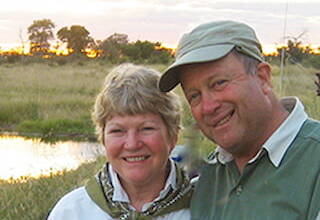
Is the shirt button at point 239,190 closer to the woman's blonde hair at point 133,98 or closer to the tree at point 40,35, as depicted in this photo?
the woman's blonde hair at point 133,98

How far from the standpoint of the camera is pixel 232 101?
215 cm

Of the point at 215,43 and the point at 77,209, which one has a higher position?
the point at 215,43

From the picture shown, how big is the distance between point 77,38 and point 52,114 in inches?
1266

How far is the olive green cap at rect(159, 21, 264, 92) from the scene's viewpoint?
2141 millimetres

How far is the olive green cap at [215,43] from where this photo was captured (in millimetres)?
2141

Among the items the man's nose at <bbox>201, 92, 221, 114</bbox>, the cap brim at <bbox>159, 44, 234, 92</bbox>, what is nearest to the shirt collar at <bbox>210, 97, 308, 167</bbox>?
the man's nose at <bbox>201, 92, 221, 114</bbox>

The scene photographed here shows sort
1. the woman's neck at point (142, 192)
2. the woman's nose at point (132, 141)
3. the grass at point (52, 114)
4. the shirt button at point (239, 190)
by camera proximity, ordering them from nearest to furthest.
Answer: the shirt button at point (239, 190) → the woman's nose at point (132, 141) → the woman's neck at point (142, 192) → the grass at point (52, 114)

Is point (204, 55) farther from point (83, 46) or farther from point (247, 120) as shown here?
point (83, 46)

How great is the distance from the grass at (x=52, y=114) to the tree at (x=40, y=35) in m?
20.7

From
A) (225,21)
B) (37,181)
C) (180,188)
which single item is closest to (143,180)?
(180,188)

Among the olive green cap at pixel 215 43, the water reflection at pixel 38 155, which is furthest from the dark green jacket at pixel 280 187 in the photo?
the water reflection at pixel 38 155

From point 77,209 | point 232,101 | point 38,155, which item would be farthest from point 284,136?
point 38,155

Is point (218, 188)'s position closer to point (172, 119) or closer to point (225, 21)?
point (172, 119)

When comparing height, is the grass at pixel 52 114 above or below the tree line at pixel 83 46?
above
